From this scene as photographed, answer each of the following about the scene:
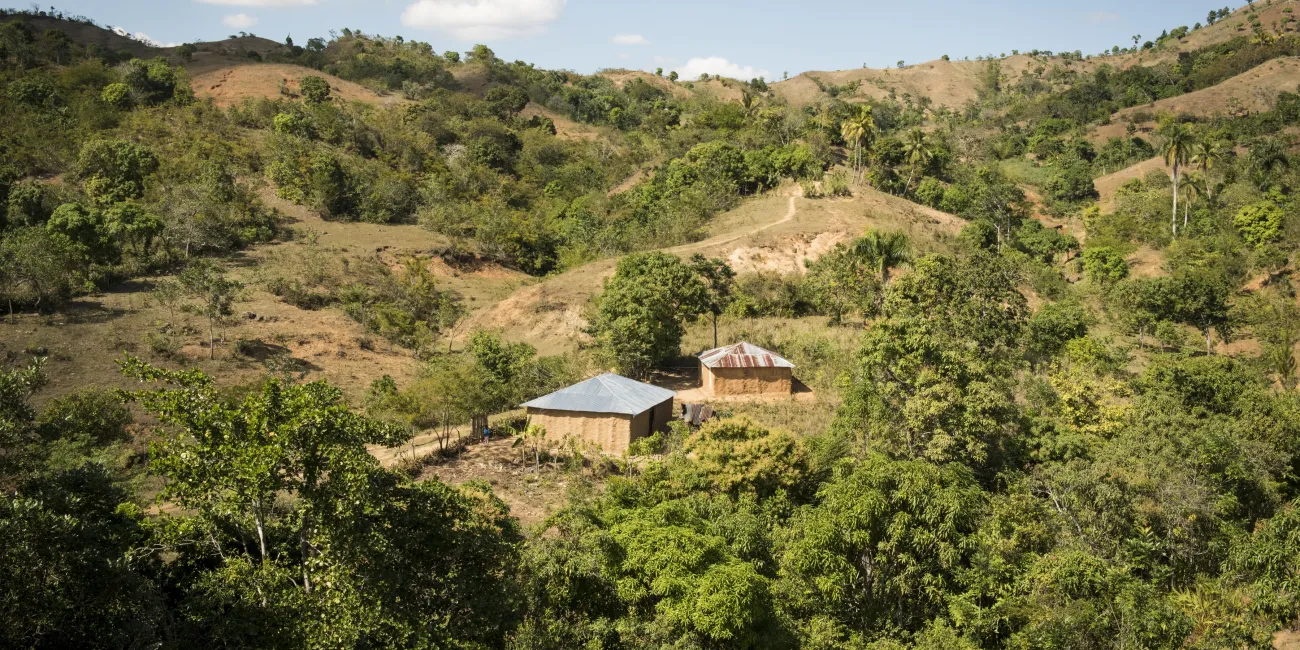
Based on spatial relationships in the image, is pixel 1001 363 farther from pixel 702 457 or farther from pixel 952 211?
pixel 952 211

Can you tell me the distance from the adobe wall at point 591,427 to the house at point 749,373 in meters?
6.40

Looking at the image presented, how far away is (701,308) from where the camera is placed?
32.5 meters

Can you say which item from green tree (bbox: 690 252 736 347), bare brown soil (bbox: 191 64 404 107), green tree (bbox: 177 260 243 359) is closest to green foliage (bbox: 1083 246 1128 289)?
green tree (bbox: 690 252 736 347)

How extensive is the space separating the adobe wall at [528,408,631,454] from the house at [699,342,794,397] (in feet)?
21.0

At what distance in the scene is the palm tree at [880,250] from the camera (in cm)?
3709

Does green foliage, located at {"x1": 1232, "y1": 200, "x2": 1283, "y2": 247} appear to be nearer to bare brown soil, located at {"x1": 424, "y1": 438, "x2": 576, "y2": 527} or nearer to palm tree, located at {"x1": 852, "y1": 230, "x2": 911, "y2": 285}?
palm tree, located at {"x1": 852, "y1": 230, "x2": 911, "y2": 285}

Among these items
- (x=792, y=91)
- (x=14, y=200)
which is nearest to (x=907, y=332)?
(x=14, y=200)

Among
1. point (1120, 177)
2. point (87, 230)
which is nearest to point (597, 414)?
point (87, 230)

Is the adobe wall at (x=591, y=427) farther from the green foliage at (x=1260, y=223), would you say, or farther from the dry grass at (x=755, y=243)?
the green foliage at (x=1260, y=223)

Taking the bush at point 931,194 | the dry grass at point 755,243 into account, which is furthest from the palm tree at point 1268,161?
the dry grass at point 755,243

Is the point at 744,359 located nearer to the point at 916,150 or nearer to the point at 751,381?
the point at 751,381

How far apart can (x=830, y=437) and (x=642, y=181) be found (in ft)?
159

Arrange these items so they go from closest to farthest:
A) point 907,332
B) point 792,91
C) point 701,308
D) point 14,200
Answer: point 907,332, point 701,308, point 14,200, point 792,91

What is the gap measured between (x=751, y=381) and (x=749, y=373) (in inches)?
13.5
